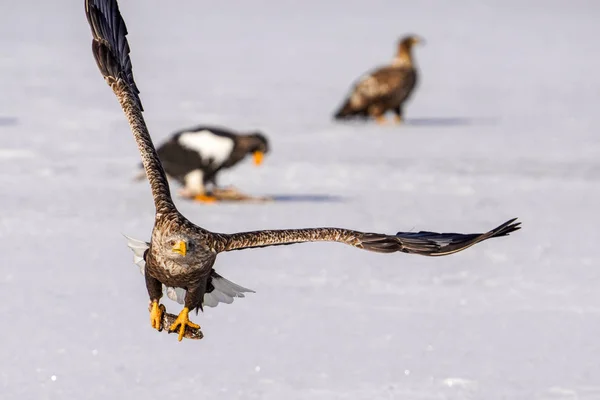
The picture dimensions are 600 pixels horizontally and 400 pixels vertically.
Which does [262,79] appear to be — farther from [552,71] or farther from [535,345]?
[535,345]

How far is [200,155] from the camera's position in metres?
9.62

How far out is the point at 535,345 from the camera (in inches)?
244

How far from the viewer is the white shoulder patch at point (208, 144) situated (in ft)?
31.6

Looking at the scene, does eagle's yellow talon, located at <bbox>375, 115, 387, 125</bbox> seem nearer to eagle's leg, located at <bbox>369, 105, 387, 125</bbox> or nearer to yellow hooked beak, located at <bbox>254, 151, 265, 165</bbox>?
eagle's leg, located at <bbox>369, 105, 387, 125</bbox>

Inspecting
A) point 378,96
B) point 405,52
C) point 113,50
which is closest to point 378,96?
point 378,96

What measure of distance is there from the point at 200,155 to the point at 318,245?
1.53 meters

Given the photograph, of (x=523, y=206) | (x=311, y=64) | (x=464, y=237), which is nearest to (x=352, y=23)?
(x=311, y=64)

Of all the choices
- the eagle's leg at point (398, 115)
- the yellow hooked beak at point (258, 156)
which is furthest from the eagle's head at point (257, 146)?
the eagle's leg at point (398, 115)

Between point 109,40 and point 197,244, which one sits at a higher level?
point 109,40

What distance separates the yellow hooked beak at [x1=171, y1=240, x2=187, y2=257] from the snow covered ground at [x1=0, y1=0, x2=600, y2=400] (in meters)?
0.56

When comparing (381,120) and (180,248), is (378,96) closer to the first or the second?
(381,120)

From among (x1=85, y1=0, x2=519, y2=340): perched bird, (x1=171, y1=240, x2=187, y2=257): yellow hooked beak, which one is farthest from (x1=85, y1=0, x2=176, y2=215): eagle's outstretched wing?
(x1=171, y1=240, x2=187, y2=257): yellow hooked beak

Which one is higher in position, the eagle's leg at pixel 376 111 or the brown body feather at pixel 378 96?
the brown body feather at pixel 378 96

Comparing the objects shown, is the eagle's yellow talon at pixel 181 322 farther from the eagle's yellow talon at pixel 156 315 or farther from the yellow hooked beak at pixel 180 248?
the yellow hooked beak at pixel 180 248
